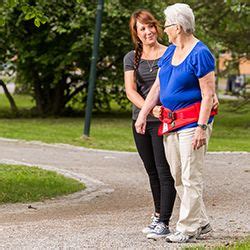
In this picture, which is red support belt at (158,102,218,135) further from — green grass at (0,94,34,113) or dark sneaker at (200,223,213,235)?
green grass at (0,94,34,113)

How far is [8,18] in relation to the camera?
24125mm

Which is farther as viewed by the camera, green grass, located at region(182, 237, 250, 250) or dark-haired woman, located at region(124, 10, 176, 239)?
dark-haired woman, located at region(124, 10, 176, 239)

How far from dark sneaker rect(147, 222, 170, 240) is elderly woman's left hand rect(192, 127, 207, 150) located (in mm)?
861

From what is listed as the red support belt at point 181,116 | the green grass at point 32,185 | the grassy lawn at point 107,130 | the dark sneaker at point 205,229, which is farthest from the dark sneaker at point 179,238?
the grassy lawn at point 107,130

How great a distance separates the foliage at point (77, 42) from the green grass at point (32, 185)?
414 inches

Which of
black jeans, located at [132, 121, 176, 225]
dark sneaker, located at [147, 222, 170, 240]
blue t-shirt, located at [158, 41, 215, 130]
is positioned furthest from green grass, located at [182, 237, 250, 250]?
blue t-shirt, located at [158, 41, 215, 130]

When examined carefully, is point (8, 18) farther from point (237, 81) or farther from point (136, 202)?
point (237, 81)

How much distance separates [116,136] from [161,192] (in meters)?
12.6

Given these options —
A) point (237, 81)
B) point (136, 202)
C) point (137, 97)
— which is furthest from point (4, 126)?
point (237, 81)

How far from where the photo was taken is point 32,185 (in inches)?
436

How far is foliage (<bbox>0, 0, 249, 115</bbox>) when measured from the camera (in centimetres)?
2291

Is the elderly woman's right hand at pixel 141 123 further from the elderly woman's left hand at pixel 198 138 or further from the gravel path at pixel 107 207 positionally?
the gravel path at pixel 107 207

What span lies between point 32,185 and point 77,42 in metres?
13.3

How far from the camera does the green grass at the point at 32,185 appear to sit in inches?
408
